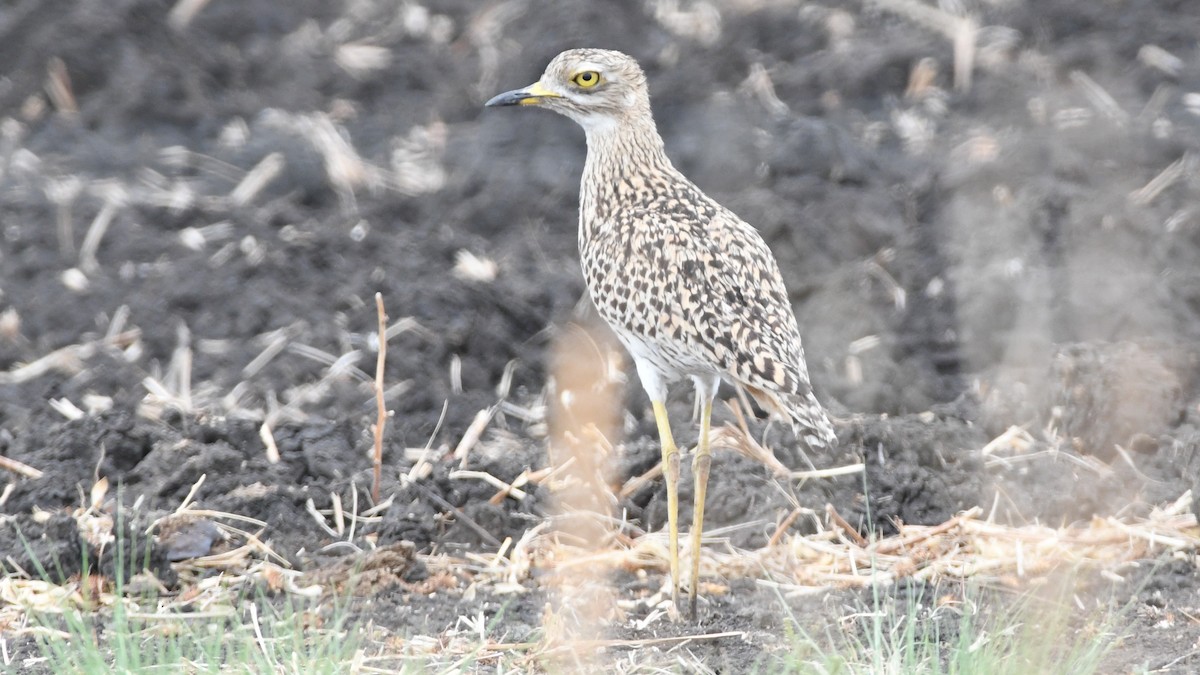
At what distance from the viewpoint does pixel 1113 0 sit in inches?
322

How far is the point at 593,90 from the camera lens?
204 inches

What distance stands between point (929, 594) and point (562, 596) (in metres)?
1.07

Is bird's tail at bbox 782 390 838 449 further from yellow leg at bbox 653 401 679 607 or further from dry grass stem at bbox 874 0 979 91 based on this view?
dry grass stem at bbox 874 0 979 91

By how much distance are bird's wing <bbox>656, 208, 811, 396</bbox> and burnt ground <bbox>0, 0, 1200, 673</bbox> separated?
69 cm

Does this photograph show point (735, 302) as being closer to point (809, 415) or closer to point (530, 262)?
point (809, 415)

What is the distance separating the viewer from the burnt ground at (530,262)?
5.21m

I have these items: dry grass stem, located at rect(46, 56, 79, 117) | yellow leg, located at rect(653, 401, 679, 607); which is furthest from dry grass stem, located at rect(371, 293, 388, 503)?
dry grass stem, located at rect(46, 56, 79, 117)

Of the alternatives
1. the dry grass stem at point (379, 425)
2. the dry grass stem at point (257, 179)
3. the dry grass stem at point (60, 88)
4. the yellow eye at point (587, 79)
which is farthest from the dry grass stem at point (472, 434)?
the dry grass stem at point (60, 88)

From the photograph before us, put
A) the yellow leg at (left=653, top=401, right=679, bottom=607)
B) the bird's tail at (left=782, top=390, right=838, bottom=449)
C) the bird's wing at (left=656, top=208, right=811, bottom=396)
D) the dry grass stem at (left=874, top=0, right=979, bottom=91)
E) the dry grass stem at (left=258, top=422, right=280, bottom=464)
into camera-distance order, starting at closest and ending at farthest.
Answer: the bird's tail at (left=782, top=390, right=838, bottom=449), the bird's wing at (left=656, top=208, right=811, bottom=396), the yellow leg at (left=653, top=401, right=679, bottom=607), the dry grass stem at (left=258, top=422, right=280, bottom=464), the dry grass stem at (left=874, top=0, right=979, bottom=91)

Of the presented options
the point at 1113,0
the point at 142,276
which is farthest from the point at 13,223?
the point at 1113,0

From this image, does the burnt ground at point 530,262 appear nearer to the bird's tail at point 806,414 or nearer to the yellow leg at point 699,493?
the yellow leg at point 699,493

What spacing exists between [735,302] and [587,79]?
102 centimetres

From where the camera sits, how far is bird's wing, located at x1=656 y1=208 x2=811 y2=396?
4.45 meters

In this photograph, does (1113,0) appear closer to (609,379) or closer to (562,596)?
(609,379)
